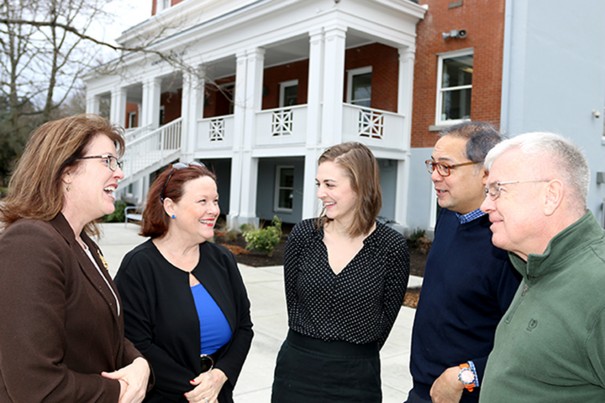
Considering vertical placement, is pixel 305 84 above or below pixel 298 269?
above

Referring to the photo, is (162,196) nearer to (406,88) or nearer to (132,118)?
(406,88)

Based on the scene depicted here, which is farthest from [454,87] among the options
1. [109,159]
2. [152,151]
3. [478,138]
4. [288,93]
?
[109,159]

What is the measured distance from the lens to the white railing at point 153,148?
17.5m

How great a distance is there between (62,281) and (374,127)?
41.4ft

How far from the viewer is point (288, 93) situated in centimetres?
1839

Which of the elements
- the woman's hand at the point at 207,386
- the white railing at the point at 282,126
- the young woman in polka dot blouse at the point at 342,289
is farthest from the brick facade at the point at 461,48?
the woman's hand at the point at 207,386

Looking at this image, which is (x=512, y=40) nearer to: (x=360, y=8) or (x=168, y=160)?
(x=360, y=8)

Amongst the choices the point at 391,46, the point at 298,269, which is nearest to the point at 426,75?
the point at 391,46

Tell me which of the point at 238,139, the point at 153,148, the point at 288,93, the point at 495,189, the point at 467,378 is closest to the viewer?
the point at 495,189

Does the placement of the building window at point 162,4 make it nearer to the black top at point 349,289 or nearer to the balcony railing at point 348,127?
the balcony railing at point 348,127

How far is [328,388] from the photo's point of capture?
2.58m

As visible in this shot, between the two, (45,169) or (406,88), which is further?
(406,88)

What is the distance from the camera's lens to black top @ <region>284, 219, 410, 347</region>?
264 cm

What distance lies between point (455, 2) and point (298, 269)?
12483 millimetres
